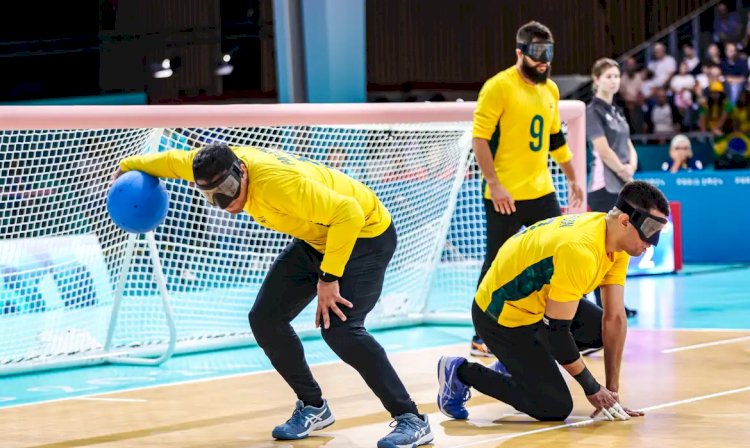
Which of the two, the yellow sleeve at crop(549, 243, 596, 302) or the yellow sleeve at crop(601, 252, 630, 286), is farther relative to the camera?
the yellow sleeve at crop(601, 252, 630, 286)

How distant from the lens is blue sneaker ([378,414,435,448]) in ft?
18.1

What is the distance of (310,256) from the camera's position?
5805 mm

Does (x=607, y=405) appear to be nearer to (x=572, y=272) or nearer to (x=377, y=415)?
(x=572, y=272)

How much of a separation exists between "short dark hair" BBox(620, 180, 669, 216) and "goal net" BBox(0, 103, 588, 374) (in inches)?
121

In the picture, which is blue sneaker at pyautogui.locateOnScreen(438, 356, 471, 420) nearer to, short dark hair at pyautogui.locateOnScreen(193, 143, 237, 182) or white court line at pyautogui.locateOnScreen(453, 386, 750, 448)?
white court line at pyautogui.locateOnScreen(453, 386, 750, 448)

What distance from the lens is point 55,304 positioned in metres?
9.09

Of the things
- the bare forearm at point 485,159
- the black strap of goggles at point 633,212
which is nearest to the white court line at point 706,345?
the bare forearm at point 485,159

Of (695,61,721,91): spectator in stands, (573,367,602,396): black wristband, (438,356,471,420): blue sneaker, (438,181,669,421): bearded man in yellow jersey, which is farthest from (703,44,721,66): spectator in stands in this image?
(573,367,602,396): black wristband

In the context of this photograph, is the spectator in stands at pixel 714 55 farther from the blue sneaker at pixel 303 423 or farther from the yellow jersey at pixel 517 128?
the blue sneaker at pixel 303 423

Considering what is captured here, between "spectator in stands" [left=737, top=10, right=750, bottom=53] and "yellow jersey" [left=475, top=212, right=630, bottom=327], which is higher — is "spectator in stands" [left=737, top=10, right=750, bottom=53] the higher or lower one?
the higher one

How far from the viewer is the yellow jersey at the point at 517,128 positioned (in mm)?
8023

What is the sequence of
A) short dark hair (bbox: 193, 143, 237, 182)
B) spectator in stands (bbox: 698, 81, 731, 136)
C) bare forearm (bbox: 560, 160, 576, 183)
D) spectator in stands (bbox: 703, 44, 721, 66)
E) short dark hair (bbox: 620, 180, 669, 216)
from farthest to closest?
spectator in stands (bbox: 703, 44, 721, 66), spectator in stands (bbox: 698, 81, 731, 136), bare forearm (bbox: 560, 160, 576, 183), short dark hair (bbox: 620, 180, 669, 216), short dark hair (bbox: 193, 143, 237, 182)

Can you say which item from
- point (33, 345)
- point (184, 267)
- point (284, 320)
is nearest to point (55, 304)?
point (33, 345)

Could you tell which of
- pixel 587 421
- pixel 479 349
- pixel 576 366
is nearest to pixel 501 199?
pixel 479 349
